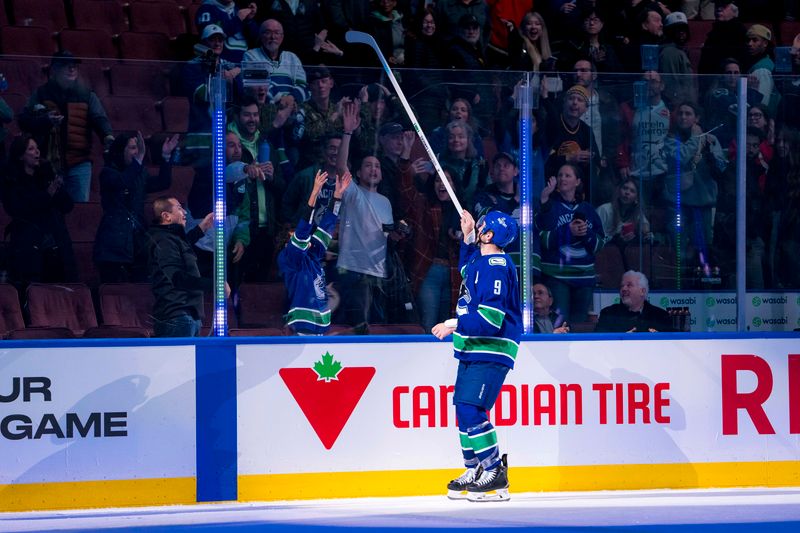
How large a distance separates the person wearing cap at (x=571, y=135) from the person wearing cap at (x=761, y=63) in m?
0.93

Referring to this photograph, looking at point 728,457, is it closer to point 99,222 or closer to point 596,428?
point 596,428

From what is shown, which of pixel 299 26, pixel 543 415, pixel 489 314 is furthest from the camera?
pixel 299 26

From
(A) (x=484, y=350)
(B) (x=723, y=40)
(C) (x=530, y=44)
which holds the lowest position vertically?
(A) (x=484, y=350)

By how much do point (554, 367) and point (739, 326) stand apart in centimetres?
102

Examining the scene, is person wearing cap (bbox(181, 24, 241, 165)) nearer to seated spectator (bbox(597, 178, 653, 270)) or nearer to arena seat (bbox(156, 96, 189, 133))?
arena seat (bbox(156, 96, 189, 133))

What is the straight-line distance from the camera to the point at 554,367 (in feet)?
18.3

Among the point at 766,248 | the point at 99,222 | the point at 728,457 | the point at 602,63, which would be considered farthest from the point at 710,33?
the point at 99,222

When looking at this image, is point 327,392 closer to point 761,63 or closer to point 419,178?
point 419,178

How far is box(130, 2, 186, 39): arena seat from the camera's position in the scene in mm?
8734

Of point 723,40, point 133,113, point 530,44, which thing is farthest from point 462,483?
point 723,40

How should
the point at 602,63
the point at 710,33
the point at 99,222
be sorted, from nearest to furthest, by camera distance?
the point at 99,222 < the point at 602,63 < the point at 710,33

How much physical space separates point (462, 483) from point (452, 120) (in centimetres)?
172

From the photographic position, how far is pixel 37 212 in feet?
16.8

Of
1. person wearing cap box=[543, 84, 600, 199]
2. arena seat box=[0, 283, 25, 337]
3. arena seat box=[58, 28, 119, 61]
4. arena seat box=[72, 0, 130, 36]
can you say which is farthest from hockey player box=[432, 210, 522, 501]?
arena seat box=[72, 0, 130, 36]
